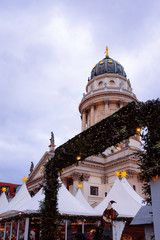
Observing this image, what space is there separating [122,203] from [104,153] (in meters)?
19.9

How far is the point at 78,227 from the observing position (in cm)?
1909

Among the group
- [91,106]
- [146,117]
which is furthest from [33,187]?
[146,117]

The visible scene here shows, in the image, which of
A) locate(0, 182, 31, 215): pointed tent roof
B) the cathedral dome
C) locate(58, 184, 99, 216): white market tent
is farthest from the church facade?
locate(0, 182, 31, 215): pointed tent roof

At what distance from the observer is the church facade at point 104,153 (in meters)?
31.5

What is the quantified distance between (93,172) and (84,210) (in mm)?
17459

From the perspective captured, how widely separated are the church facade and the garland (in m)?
7.91

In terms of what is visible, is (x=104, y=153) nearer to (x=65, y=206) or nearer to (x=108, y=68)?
(x=108, y=68)

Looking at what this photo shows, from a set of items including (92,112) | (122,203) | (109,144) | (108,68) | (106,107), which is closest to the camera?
(109,144)

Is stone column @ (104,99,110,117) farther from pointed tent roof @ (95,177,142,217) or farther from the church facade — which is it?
pointed tent roof @ (95,177,142,217)

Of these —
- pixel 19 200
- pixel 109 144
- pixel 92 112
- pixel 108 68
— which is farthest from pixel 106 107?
pixel 109 144

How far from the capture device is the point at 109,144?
415 inches

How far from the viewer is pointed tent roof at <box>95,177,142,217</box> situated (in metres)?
16.3

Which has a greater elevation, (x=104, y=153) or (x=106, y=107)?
(x=106, y=107)

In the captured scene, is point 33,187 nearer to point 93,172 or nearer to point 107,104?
point 93,172
